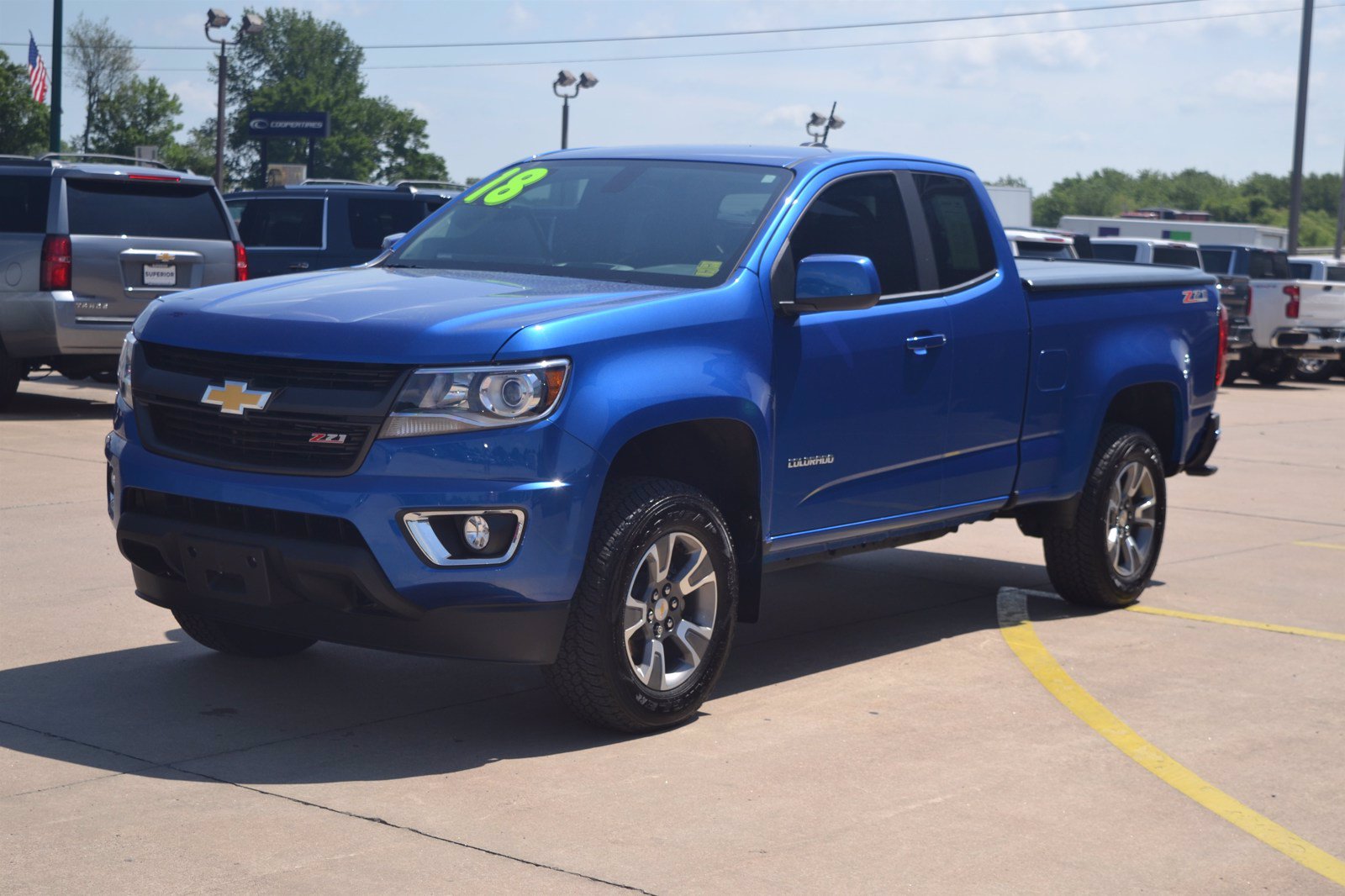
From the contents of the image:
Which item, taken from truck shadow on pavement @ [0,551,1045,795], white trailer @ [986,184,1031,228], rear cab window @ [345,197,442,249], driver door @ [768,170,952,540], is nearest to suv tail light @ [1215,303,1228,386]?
truck shadow on pavement @ [0,551,1045,795]

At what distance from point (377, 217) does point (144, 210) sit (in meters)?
4.26

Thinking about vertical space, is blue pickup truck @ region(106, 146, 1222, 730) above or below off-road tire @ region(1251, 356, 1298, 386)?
above

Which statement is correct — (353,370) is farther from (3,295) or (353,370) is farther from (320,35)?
(320,35)

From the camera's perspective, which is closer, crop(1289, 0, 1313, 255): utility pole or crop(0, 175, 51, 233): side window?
crop(0, 175, 51, 233): side window

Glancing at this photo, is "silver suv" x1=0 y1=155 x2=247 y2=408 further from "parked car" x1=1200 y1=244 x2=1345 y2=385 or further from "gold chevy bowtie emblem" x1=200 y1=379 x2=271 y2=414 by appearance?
"parked car" x1=1200 y1=244 x2=1345 y2=385

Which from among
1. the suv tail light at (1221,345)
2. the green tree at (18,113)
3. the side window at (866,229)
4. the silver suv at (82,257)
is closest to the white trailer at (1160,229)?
the silver suv at (82,257)

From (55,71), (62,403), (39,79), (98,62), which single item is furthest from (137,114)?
(62,403)

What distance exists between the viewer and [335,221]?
18172mm

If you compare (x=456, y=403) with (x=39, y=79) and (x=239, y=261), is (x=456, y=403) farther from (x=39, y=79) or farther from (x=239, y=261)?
(x=39, y=79)

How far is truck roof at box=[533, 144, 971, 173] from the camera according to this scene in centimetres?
646

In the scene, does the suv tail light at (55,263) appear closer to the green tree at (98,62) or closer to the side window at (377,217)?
the side window at (377,217)

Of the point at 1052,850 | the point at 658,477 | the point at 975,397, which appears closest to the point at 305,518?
the point at 658,477

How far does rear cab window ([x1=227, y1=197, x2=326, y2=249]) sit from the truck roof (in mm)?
11648

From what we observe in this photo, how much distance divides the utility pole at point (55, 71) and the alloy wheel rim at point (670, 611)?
25803 mm
